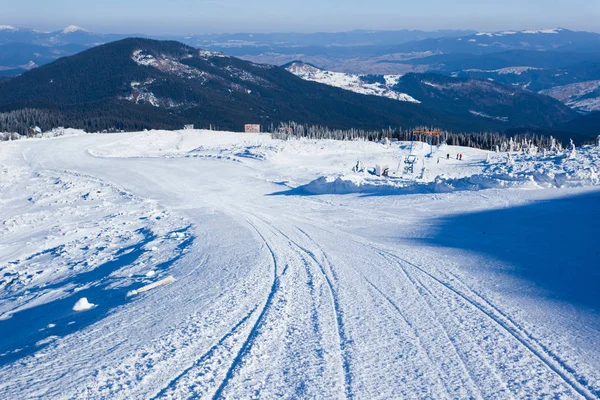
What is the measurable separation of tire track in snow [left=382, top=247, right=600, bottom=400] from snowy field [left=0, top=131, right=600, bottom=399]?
0.13ft

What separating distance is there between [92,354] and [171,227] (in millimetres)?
11400

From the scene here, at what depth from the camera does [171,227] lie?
768 inches

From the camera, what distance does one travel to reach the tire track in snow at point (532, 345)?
6757 mm

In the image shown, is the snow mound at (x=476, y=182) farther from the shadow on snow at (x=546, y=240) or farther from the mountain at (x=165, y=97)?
the mountain at (x=165, y=97)

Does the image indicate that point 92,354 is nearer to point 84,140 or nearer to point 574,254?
point 574,254

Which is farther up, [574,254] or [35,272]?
[574,254]

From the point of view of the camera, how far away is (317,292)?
424 inches

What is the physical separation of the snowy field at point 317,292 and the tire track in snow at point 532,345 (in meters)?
0.04

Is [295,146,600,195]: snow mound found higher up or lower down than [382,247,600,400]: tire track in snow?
higher up

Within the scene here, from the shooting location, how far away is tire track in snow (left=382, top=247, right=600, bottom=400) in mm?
6757

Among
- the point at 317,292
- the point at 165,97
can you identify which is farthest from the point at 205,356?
the point at 165,97

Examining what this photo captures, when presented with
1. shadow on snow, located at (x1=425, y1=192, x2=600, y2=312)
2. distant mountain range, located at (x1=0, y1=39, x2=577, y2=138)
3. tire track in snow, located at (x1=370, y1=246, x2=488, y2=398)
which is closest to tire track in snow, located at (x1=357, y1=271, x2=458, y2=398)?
tire track in snow, located at (x1=370, y1=246, x2=488, y2=398)

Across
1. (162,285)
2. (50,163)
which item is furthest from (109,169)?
(162,285)

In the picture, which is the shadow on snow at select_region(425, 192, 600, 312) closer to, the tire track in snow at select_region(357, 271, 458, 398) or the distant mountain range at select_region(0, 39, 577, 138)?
the tire track in snow at select_region(357, 271, 458, 398)
